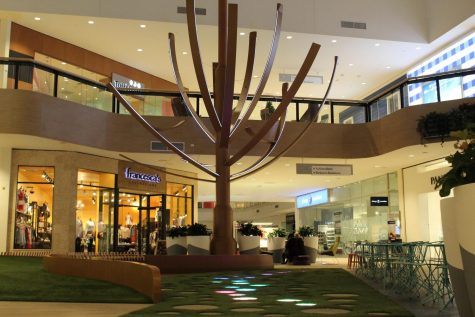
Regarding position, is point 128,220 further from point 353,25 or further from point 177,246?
point 353,25

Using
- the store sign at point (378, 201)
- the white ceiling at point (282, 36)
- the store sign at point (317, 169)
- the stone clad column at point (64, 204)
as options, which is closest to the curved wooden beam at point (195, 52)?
the white ceiling at point (282, 36)

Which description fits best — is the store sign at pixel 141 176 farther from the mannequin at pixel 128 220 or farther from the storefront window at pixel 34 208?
the storefront window at pixel 34 208

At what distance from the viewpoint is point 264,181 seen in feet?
79.5

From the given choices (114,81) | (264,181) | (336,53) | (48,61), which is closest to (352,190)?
(264,181)

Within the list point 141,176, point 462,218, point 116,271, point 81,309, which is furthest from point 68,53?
point 462,218

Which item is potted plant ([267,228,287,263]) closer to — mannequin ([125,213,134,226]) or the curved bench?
mannequin ([125,213,134,226])

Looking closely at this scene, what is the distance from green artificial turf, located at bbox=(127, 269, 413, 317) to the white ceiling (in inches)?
312

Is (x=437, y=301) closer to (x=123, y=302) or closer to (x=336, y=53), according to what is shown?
(x=123, y=302)

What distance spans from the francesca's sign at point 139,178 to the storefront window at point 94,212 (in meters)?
0.46

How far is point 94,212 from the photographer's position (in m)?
18.1

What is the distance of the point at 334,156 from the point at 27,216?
9881 mm

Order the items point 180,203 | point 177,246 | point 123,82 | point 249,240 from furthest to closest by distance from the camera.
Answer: point 180,203
point 123,82
point 249,240
point 177,246

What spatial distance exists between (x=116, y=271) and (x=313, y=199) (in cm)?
2337

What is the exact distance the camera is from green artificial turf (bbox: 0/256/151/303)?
261 inches
